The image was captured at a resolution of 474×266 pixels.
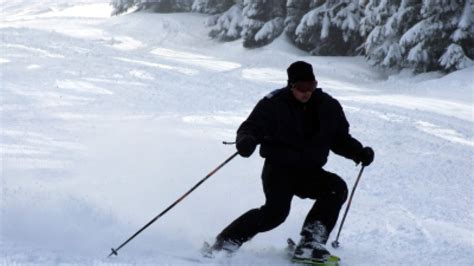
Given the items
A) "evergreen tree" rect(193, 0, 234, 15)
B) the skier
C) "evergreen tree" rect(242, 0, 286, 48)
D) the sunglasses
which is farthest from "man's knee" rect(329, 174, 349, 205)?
"evergreen tree" rect(193, 0, 234, 15)

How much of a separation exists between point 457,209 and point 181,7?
26401 millimetres

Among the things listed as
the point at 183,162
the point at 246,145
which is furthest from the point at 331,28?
the point at 246,145

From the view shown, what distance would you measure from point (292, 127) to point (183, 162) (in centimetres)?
353

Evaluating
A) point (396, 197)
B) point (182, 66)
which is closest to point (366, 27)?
point (182, 66)

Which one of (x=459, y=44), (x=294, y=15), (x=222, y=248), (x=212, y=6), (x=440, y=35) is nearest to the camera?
(x=222, y=248)

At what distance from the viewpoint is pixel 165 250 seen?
15.0 feet

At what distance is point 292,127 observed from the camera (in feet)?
13.9

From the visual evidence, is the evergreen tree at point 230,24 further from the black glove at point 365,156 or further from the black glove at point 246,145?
the black glove at point 246,145

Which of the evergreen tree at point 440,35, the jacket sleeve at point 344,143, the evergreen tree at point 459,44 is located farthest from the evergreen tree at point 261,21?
the jacket sleeve at point 344,143

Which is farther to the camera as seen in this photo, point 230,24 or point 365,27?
point 230,24

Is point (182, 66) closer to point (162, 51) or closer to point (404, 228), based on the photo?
point (162, 51)

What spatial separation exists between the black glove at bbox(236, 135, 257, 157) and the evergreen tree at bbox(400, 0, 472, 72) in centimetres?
1238

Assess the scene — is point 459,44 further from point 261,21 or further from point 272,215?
point 272,215

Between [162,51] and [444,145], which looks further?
[162,51]
